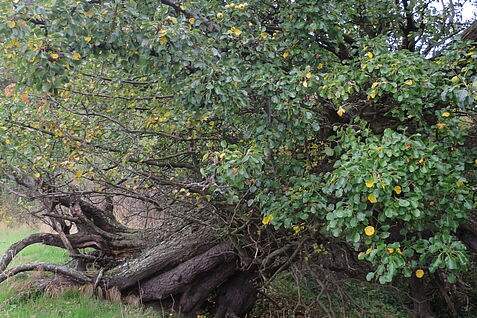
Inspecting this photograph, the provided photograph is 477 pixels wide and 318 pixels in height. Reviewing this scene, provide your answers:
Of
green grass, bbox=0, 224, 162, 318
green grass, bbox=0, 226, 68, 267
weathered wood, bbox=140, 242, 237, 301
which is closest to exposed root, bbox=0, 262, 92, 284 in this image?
green grass, bbox=0, 224, 162, 318

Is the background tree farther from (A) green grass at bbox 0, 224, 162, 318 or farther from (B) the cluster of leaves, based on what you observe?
(A) green grass at bbox 0, 224, 162, 318

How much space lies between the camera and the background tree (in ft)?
9.86

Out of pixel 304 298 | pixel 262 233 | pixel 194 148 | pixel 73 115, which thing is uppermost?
pixel 73 115

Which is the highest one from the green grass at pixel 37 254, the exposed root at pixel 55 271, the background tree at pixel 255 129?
the background tree at pixel 255 129

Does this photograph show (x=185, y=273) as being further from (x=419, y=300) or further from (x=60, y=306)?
(x=419, y=300)

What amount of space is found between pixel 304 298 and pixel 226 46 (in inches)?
180

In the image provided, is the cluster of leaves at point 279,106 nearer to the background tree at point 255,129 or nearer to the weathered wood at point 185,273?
the background tree at point 255,129

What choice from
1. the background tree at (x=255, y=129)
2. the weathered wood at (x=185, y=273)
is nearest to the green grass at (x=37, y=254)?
the background tree at (x=255, y=129)

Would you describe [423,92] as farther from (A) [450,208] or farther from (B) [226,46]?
(B) [226,46]

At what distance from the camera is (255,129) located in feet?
Result: 12.8

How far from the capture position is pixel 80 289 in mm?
5891

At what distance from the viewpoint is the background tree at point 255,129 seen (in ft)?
9.86

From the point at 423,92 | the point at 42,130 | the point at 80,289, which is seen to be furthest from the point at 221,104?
the point at 80,289

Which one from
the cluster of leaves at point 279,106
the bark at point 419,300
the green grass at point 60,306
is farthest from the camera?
the bark at point 419,300
